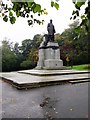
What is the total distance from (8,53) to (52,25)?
18382 mm

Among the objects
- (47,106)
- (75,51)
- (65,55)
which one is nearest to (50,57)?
(65,55)

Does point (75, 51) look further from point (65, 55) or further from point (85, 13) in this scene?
point (85, 13)

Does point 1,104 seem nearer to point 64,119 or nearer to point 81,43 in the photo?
point 64,119

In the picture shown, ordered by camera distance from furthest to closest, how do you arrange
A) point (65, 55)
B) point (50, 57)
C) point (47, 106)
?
point (65, 55) < point (50, 57) < point (47, 106)

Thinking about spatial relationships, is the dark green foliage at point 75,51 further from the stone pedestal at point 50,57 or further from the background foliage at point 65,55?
the stone pedestal at point 50,57

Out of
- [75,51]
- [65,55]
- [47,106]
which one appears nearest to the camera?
[47,106]

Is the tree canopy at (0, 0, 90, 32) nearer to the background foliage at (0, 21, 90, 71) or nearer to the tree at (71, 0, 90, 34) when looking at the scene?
the tree at (71, 0, 90, 34)

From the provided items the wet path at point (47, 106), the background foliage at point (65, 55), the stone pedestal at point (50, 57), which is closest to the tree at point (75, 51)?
the background foliage at point (65, 55)

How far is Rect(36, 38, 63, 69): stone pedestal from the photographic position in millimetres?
25812

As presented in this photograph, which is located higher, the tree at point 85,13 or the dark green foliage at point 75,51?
the dark green foliage at point 75,51

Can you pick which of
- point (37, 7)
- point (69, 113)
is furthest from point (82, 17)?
point (69, 113)

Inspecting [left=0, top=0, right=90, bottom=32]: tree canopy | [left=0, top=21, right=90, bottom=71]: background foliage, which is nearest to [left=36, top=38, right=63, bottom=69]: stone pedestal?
[left=0, top=21, right=90, bottom=71]: background foliage

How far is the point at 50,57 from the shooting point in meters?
26.8

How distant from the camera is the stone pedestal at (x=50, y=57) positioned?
2581 cm
